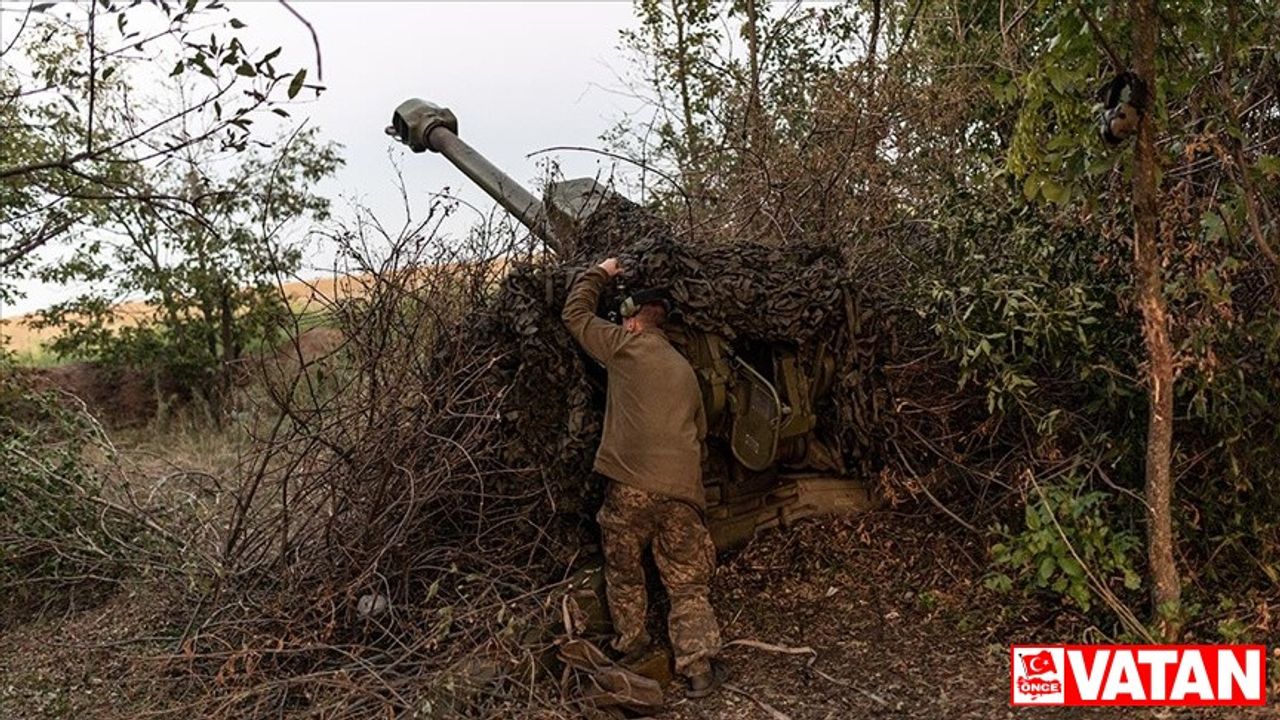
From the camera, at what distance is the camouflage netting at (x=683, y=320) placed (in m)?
5.62

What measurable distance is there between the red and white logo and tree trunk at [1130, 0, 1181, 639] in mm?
151

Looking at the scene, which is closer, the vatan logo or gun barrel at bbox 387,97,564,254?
the vatan logo

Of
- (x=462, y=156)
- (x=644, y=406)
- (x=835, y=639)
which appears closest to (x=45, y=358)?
(x=462, y=156)

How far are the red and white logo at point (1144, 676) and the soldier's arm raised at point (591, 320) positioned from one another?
238 cm

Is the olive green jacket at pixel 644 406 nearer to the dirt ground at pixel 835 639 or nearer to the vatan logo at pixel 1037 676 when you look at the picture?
the dirt ground at pixel 835 639

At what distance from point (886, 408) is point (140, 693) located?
422 centimetres

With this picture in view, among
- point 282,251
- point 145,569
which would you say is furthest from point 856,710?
point 282,251

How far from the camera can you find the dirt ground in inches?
204

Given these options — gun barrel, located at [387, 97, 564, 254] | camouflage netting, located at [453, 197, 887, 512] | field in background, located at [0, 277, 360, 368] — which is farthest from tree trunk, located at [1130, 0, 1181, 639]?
field in background, located at [0, 277, 360, 368]

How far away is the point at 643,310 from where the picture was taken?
17.8ft

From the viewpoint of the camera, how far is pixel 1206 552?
557cm

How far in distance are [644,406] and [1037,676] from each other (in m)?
2.21

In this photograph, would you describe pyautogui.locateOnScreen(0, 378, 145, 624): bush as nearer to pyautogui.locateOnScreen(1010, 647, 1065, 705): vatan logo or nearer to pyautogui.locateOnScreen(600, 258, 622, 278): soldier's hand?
pyautogui.locateOnScreen(600, 258, 622, 278): soldier's hand

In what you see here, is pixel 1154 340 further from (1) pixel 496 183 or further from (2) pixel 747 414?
(1) pixel 496 183
